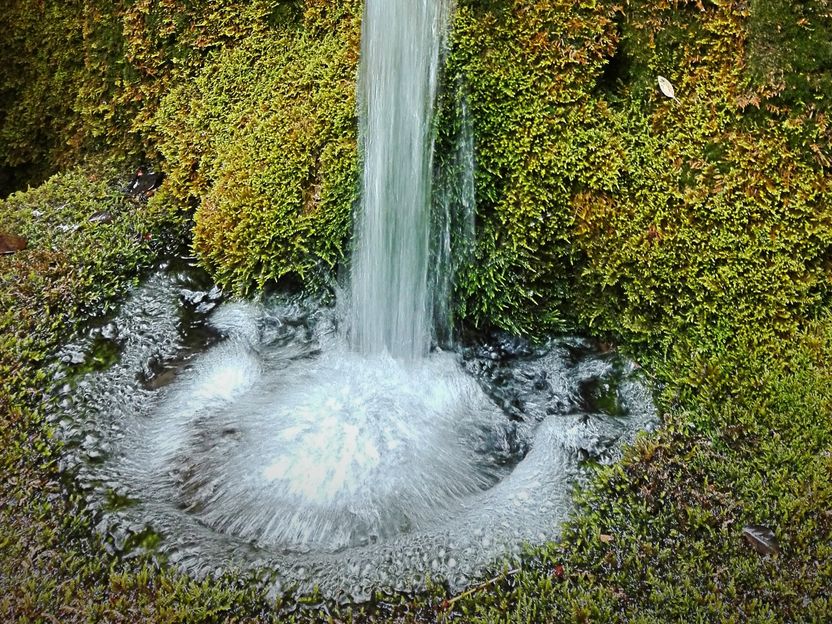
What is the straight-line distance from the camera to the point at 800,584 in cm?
245

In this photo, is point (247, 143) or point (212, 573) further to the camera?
point (247, 143)

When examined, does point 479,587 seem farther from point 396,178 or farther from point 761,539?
point 396,178

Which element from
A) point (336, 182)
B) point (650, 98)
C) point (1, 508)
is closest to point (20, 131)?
point (336, 182)

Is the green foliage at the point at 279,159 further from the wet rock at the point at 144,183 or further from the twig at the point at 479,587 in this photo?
the twig at the point at 479,587

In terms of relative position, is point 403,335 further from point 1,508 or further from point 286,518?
point 1,508

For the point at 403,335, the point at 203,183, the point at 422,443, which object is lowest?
the point at 422,443

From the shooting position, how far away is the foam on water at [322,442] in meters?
2.76

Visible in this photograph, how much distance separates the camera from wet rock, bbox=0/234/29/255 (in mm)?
4348

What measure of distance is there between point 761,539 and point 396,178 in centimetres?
280

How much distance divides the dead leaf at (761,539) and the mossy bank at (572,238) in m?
0.04

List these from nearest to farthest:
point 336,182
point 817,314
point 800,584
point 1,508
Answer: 1. point 800,584
2. point 1,508
3. point 817,314
4. point 336,182

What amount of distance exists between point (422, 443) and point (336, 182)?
187 cm

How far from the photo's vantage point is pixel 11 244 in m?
4.38

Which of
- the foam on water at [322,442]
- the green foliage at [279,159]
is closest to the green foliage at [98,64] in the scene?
the green foliage at [279,159]
